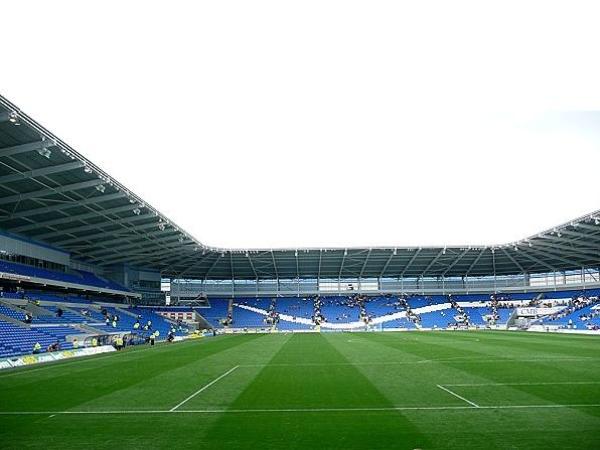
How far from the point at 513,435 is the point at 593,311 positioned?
219 ft

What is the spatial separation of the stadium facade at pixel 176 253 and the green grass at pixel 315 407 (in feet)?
51.5

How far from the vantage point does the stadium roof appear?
32500 millimetres

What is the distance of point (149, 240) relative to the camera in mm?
60094

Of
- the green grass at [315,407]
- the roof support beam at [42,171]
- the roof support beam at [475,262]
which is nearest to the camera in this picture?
the green grass at [315,407]

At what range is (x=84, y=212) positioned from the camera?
44.6m

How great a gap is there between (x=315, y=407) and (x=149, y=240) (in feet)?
165

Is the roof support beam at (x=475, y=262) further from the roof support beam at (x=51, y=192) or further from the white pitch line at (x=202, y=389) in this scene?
the white pitch line at (x=202, y=389)

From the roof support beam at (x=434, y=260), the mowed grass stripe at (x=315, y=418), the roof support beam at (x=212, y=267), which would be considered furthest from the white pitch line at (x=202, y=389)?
the roof support beam at (x=434, y=260)

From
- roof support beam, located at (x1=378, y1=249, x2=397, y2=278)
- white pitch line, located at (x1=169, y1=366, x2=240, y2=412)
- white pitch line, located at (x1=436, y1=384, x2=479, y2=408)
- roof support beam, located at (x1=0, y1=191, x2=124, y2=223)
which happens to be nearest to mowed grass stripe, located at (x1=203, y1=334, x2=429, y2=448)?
Answer: white pitch line, located at (x1=169, y1=366, x2=240, y2=412)

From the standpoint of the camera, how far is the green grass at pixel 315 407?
10.1 metres

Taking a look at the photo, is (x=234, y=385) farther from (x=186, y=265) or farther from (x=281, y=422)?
(x=186, y=265)

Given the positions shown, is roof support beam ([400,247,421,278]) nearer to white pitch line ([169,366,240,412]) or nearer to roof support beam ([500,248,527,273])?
roof support beam ([500,248,527,273])

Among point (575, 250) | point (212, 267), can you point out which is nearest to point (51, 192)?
point (212, 267)

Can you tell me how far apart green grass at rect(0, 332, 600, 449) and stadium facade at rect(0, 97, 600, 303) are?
Answer: 15694 millimetres
